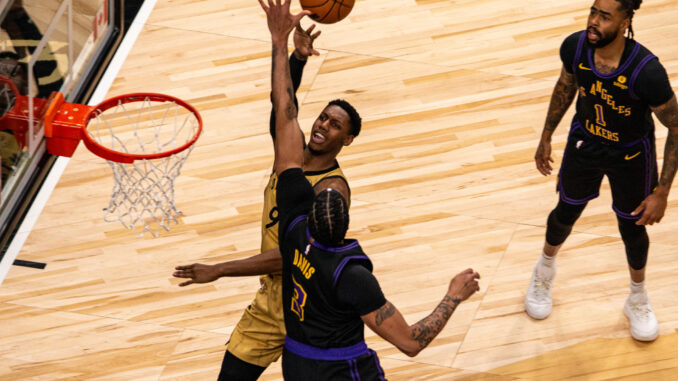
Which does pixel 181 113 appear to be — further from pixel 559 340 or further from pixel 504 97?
pixel 559 340

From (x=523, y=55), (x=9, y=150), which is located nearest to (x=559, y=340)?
(x=523, y=55)

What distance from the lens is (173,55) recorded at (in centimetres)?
665

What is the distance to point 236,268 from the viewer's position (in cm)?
405

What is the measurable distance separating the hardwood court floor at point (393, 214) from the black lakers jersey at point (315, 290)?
1.19 metres

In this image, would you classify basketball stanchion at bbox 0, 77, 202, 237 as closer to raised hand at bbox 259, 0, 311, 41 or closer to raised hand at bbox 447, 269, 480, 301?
raised hand at bbox 259, 0, 311, 41

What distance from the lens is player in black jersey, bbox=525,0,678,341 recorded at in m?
4.23

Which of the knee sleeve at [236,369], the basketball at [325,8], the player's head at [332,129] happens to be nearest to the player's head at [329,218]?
the player's head at [332,129]

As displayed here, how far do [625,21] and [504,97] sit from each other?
2.12m

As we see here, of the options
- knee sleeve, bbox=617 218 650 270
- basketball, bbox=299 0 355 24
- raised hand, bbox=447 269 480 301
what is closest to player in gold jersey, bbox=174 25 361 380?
basketball, bbox=299 0 355 24

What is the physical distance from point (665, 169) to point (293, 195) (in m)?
1.59

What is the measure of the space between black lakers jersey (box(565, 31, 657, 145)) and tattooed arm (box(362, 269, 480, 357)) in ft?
3.67

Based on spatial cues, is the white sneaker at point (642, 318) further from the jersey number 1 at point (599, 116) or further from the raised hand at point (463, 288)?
the raised hand at point (463, 288)

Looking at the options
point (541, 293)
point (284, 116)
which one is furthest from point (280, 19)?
point (541, 293)

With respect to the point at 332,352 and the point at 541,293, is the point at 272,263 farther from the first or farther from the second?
the point at 541,293
